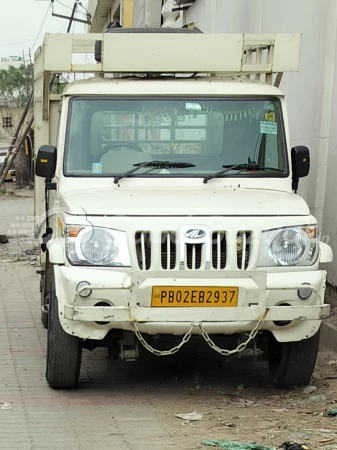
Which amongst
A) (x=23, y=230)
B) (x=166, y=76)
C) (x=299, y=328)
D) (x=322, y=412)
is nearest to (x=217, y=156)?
(x=166, y=76)

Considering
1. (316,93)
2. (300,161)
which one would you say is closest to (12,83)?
(316,93)

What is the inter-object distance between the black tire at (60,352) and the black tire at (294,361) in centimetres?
143

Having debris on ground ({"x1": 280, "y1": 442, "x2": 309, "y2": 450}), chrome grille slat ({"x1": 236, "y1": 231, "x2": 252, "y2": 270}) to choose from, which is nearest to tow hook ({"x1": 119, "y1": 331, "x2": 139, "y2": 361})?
chrome grille slat ({"x1": 236, "y1": 231, "x2": 252, "y2": 270})

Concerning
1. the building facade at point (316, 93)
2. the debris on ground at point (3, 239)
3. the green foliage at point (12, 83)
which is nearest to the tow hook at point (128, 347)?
the building facade at point (316, 93)

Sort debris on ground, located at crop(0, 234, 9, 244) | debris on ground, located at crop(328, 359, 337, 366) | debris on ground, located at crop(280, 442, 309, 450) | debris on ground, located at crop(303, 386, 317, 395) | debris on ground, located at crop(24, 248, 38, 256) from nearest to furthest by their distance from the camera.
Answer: debris on ground, located at crop(280, 442, 309, 450), debris on ground, located at crop(303, 386, 317, 395), debris on ground, located at crop(328, 359, 337, 366), debris on ground, located at crop(24, 248, 38, 256), debris on ground, located at crop(0, 234, 9, 244)

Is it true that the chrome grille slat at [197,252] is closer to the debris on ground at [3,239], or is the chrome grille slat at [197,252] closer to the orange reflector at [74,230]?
the orange reflector at [74,230]

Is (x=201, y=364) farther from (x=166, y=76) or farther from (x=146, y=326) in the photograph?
(x=166, y=76)

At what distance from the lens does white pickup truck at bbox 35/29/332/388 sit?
5902 millimetres

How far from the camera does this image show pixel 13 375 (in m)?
7.23

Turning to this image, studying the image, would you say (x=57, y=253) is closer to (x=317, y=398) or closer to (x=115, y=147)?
(x=115, y=147)

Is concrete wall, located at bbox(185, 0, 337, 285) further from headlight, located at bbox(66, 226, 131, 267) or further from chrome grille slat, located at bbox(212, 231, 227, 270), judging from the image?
headlight, located at bbox(66, 226, 131, 267)

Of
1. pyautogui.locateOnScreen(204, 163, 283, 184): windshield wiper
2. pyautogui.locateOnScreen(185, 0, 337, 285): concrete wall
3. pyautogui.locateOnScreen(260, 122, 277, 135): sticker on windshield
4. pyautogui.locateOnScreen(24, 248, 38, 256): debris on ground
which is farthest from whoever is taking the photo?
pyautogui.locateOnScreen(24, 248, 38, 256): debris on ground

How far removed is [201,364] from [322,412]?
5.76 ft

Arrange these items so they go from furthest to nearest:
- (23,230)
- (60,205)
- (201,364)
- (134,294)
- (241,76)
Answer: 1. (23,230)
2. (241,76)
3. (201,364)
4. (60,205)
5. (134,294)
